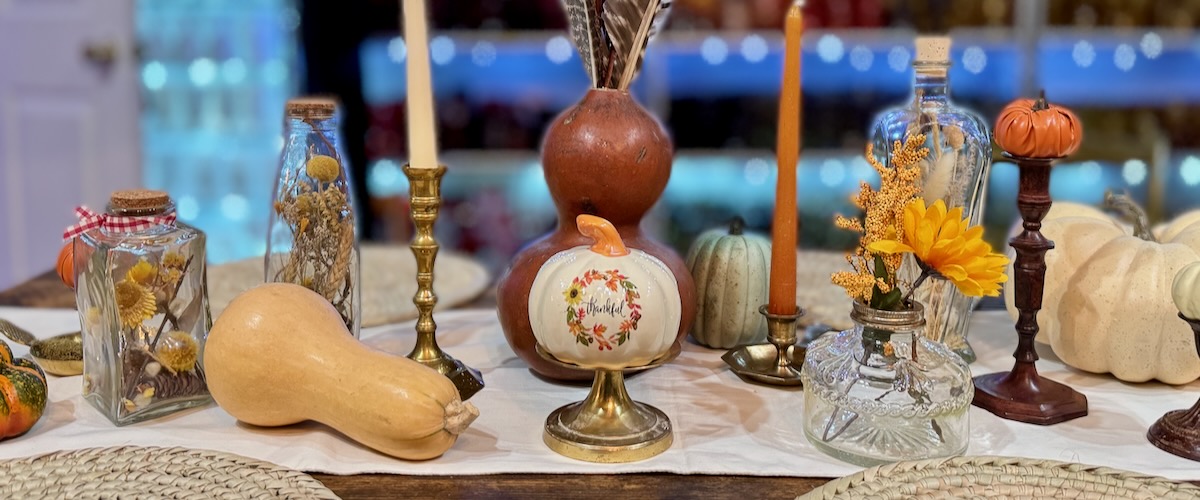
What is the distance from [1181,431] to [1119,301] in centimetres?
16

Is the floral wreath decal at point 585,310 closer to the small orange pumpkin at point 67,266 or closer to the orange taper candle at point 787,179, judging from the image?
the orange taper candle at point 787,179

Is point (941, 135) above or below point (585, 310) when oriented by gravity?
above

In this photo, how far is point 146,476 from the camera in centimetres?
70

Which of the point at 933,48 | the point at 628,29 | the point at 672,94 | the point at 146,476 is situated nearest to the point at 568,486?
the point at 146,476

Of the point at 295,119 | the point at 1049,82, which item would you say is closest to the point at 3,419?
the point at 295,119

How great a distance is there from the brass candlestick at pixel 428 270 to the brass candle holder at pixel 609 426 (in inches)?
5.3

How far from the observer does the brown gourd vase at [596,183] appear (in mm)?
903

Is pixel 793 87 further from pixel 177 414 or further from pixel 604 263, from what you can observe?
pixel 177 414

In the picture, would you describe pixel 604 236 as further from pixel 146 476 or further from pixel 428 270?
pixel 146 476

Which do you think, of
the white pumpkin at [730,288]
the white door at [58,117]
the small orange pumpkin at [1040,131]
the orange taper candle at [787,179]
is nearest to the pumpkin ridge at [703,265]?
the white pumpkin at [730,288]

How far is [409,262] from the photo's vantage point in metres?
1.50

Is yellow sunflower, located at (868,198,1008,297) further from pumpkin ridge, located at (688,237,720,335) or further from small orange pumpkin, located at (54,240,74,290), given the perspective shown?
small orange pumpkin, located at (54,240,74,290)

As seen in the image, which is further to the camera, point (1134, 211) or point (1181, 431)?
point (1134, 211)

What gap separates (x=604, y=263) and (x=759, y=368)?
0.92ft
